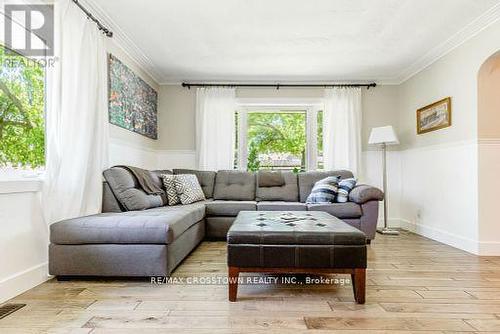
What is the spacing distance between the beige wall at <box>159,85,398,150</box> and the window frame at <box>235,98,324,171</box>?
13cm

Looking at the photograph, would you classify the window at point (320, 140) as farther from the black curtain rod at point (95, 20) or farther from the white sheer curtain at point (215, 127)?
the black curtain rod at point (95, 20)

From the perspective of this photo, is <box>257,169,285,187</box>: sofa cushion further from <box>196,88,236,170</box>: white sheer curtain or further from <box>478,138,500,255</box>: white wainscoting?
<box>478,138,500,255</box>: white wainscoting

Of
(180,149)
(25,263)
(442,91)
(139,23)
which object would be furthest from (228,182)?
(442,91)

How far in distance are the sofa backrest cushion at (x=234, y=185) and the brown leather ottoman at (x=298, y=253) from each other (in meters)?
2.32

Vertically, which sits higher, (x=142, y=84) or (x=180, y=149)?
(x=142, y=84)

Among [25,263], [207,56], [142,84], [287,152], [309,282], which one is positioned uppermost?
[207,56]

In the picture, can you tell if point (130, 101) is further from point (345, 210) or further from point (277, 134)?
point (345, 210)

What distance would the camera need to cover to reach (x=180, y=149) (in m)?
5.00

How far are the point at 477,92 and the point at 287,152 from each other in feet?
8.52

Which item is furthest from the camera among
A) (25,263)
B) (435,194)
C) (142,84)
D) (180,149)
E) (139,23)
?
(180,149)

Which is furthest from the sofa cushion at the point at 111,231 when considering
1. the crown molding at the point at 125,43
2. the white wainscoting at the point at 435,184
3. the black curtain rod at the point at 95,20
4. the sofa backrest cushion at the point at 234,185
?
the sofa backrest cushion at the point at 234,185

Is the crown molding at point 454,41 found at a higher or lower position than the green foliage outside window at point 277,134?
higher

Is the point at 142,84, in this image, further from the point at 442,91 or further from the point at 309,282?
the point at 442,91

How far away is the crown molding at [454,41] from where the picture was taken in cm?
291
